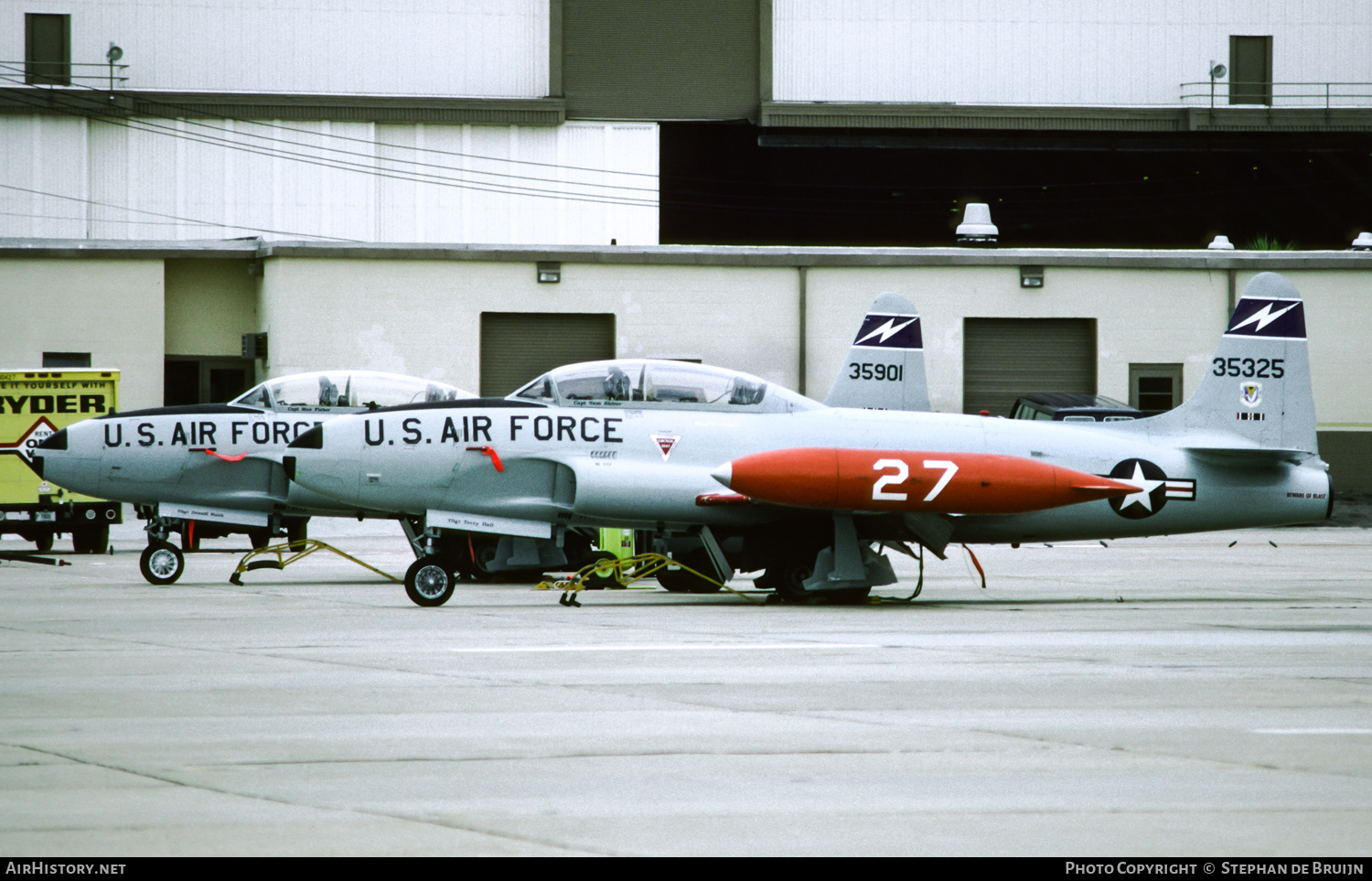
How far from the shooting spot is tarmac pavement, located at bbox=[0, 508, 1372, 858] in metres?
5.57

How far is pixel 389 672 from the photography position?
963 centimetres

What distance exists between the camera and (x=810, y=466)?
14.4m

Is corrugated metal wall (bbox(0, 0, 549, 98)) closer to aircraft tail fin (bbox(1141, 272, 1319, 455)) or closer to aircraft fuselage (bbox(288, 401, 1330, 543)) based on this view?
aircraft fuselage (bbox(288, 401, 1330, 543))

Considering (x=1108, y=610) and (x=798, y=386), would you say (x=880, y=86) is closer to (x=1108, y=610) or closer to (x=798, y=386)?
(x=798, y=386)

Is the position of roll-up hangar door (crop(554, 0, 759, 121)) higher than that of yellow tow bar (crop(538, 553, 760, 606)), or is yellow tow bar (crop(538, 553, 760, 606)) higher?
roll-up hangar door (crop(554, 0, 759, 121))

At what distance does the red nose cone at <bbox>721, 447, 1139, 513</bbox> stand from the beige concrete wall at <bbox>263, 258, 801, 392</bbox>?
18.0 meters

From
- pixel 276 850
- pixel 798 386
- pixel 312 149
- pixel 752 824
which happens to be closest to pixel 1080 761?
pixel 752 824

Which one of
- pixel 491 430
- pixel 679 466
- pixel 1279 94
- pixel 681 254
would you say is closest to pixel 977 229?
pixel 681 254

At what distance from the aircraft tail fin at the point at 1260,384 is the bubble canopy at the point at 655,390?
407cm

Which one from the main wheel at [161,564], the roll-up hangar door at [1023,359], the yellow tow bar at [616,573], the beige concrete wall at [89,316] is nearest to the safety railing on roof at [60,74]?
the beige concrete wall at [89,316]

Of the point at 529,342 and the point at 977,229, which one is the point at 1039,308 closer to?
the point at 977,229

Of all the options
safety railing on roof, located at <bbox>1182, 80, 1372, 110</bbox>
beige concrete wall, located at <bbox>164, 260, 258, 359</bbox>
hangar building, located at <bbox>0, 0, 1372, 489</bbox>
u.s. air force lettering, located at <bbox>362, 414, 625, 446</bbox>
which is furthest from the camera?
safety railing on roof, located at <bbox>1182, 80, 1372, 110</bbox>

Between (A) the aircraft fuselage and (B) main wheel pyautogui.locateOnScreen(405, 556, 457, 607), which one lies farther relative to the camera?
(A) the aircraft fuselage

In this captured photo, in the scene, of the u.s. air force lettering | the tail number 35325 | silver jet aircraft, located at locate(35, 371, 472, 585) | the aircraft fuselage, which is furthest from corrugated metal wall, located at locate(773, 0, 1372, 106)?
the tail number 35325
